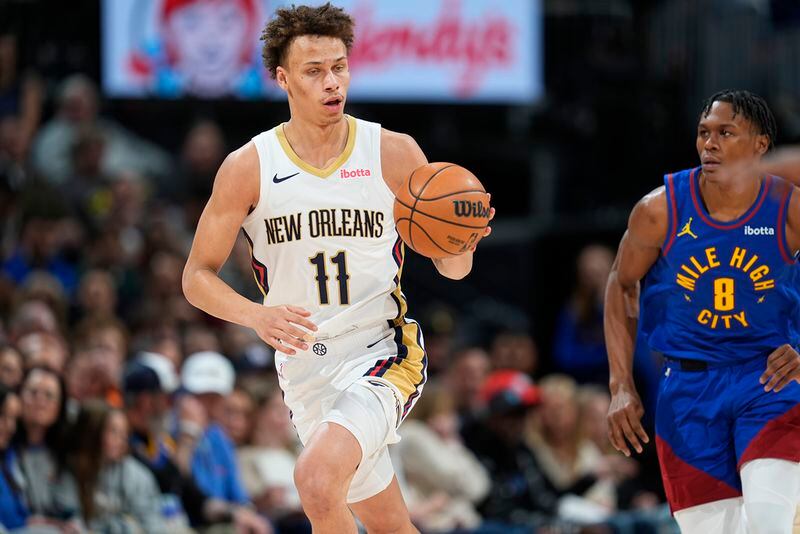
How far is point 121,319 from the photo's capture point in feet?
36.2

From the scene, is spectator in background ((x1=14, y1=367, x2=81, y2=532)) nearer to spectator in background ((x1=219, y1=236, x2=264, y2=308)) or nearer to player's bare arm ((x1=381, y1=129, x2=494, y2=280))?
player's bare arm ((x1=381, y1=129, x2=494, y2=280))

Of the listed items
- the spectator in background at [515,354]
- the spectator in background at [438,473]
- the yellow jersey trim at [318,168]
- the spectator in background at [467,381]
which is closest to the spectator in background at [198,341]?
the spectator in background at [438,473]

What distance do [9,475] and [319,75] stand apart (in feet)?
11.5

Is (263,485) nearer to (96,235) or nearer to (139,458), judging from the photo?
(139,458)

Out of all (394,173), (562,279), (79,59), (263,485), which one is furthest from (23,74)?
(394,173)

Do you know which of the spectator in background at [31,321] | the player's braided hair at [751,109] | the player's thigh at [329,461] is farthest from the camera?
the spectator in background at [31,321]

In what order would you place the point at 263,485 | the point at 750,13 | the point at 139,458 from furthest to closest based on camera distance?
the point at 750,13 → the point at 263,485 → the point at 139,458

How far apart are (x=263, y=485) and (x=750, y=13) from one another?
8421mm

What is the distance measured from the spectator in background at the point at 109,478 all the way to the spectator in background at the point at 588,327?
17.7 feet

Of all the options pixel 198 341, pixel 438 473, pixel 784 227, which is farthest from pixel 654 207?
pixel 198 341

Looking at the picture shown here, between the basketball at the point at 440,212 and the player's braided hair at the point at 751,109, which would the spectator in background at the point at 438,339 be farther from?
the player's braided hair at the point at 751,109

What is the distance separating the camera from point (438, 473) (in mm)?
9969

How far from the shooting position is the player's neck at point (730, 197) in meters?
5.61

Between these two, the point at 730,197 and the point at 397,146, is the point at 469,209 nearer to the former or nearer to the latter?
the point at 397,146
